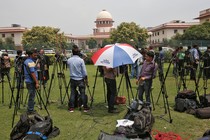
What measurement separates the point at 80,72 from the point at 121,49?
1360mm

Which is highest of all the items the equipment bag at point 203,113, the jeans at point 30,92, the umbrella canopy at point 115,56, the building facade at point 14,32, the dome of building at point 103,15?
the dome of building at point 103,15

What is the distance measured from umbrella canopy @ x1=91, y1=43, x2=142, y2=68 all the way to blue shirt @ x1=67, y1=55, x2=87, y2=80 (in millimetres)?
549

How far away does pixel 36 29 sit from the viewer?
195 feet

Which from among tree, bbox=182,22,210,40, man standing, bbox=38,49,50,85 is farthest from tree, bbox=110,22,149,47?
man standing, bbox=38,49,50,85

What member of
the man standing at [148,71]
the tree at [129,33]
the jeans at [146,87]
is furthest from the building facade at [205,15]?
the man standing at [148,71]

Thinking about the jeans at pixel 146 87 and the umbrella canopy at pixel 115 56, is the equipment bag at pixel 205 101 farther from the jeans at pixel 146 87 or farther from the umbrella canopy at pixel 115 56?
the umbrella canopy at pixel 115 56

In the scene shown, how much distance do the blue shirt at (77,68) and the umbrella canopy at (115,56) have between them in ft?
1.80

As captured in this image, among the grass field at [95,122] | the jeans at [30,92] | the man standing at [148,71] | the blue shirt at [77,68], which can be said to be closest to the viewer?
the grass field at [95,122]

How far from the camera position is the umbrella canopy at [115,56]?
6.23m

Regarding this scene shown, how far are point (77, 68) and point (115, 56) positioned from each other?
1.25 meters

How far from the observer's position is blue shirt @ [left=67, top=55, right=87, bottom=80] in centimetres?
694

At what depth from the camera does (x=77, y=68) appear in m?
6.94

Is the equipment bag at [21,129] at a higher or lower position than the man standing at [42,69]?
lower

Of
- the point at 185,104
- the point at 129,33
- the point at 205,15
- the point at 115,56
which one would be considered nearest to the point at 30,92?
the point at 115,56
